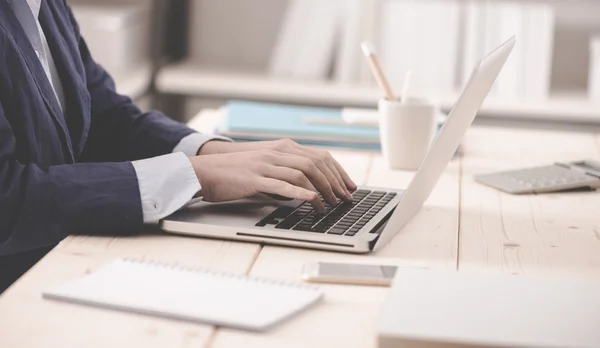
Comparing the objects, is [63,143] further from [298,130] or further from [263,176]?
[298,130]

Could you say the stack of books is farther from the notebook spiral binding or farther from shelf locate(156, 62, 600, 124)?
shelf locate(156, 62, 600, 124)

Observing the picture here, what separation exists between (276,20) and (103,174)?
2227 mm

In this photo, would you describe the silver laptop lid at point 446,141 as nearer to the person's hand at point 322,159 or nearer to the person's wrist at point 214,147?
the person's hand at point 322,159

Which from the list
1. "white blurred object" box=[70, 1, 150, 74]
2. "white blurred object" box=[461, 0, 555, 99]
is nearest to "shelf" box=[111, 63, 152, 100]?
"white blurred object" box=[70, 1, 150, 74]

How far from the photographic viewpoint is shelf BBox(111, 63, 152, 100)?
2801mm

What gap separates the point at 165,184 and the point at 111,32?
1712 mm

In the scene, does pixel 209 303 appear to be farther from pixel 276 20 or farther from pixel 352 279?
pixel 276 20

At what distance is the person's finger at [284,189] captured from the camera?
1.17 metres

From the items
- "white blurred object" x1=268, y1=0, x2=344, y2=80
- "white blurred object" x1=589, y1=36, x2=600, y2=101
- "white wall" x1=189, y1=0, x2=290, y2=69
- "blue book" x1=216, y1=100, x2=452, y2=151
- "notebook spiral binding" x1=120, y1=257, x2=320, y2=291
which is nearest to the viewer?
"notebook spiral binding" x1=120, y1=257, x2=320, y2=291

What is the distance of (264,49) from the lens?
3348 mm

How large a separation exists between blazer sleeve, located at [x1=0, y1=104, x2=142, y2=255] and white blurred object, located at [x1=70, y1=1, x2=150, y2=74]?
1.66m

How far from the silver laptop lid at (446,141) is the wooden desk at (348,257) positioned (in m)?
0.02

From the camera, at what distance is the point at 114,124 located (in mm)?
1639

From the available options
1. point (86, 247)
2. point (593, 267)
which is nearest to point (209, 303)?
point (86, 247)
